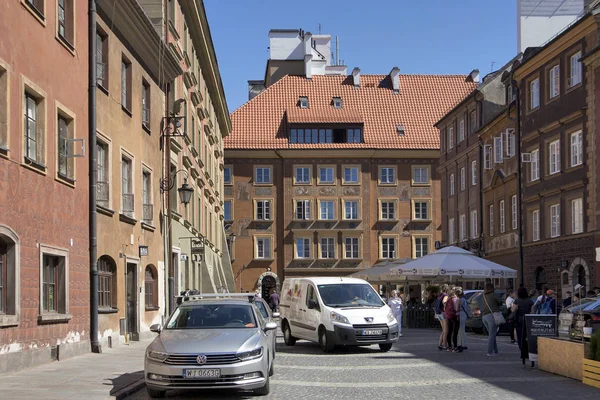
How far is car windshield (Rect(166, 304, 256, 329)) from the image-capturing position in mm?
14555

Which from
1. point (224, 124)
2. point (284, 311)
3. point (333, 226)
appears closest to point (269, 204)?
point (333, 226)

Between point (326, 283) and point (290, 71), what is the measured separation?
54.4 metres

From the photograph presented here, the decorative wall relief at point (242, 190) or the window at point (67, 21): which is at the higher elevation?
the window at point (67, 21)

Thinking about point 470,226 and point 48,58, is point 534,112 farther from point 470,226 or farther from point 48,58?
point 48,58

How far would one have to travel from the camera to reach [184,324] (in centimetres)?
Result: 1462

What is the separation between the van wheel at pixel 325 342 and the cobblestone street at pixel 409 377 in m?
0.19

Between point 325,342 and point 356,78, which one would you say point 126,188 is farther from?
point 356,78

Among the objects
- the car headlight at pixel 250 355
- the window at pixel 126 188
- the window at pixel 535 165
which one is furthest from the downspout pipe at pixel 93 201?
the window at pixel 535 165

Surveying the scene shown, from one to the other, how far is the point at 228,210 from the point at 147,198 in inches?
1552

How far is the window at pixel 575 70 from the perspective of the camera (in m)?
35.2

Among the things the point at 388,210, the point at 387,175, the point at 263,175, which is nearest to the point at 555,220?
the point at 388,210

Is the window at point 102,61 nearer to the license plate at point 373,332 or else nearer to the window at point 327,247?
the license plate at point 373,332

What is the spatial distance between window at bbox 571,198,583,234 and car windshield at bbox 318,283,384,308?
1493 centimetres

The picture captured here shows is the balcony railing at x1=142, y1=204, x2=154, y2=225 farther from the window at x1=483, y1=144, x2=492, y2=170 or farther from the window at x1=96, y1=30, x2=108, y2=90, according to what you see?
the window at x1=483, y1=144, x2=492, y2=170
